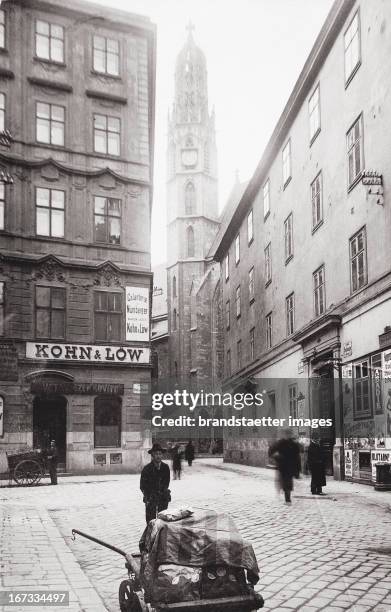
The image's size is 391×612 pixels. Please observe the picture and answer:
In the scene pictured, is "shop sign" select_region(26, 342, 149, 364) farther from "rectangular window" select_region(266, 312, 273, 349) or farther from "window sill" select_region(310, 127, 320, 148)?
"window sill" select_region(310, 127, 320, 148)

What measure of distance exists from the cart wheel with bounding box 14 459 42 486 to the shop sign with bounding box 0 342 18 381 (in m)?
4.54

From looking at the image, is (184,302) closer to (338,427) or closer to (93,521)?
(338,427)

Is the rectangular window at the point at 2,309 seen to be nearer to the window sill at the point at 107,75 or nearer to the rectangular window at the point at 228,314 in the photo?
the window sill at the point at 107,75

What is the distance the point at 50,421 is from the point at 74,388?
1566 millimetres

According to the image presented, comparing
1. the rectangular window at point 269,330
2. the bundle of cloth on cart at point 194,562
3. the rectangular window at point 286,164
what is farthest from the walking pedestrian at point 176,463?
the bundle of cloth on cart at point 194,562

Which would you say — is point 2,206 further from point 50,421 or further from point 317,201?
point 317,201

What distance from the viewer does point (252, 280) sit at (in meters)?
34.9

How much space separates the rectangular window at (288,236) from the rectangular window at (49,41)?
1129 cm

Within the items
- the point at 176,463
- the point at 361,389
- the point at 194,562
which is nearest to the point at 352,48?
the point at 361,389

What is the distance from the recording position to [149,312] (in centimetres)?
3070

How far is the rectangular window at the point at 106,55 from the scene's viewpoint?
29.6 m

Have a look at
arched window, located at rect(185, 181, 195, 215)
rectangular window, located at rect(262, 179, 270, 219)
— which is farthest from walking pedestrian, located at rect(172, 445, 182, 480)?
arched window, located at rect(185, 181, 195, 215)

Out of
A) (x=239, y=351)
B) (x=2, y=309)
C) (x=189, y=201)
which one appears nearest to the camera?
(x=2, y=309)

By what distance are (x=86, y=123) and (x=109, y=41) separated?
375 cm
